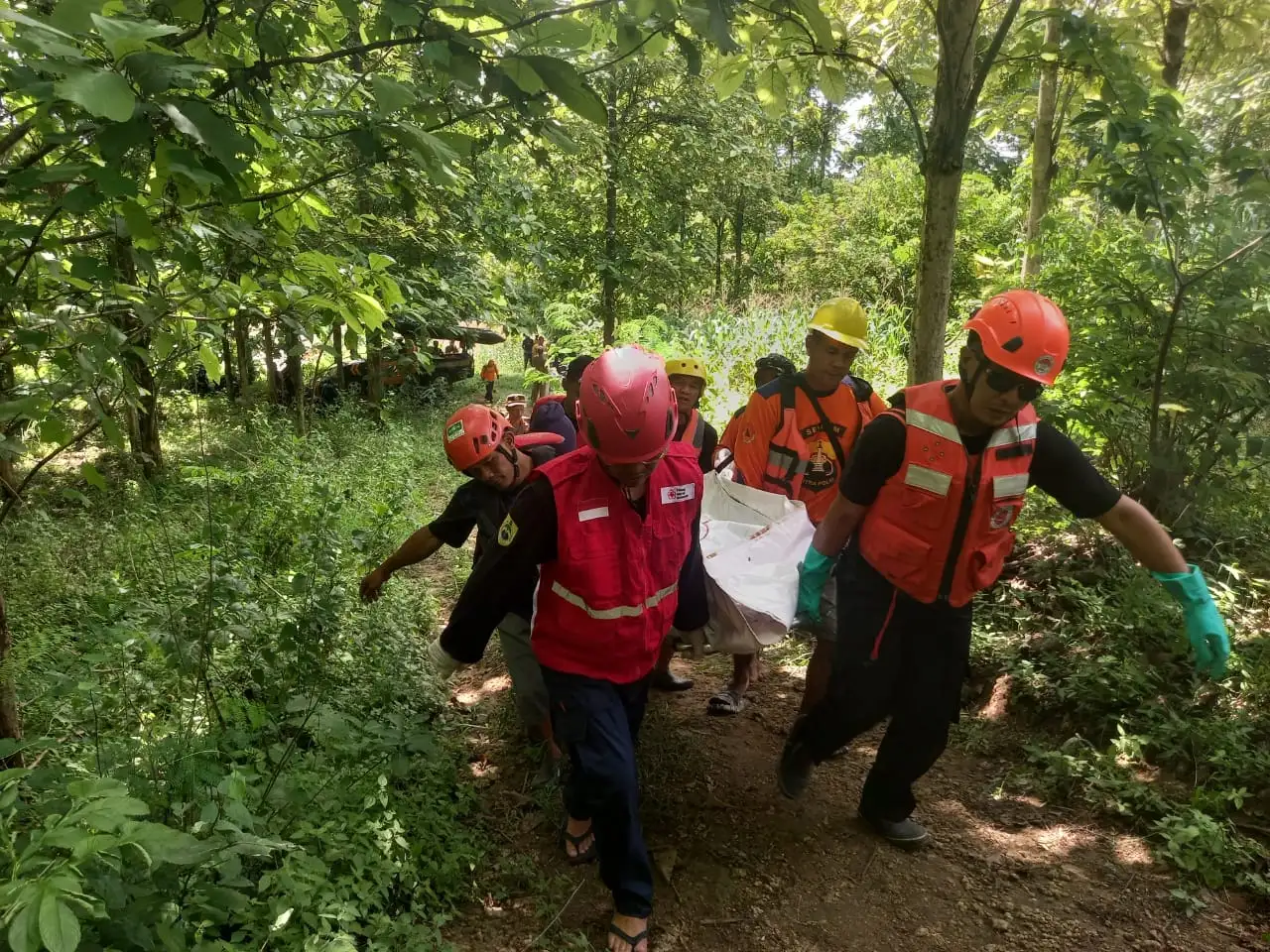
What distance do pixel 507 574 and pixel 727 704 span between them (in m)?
2.14

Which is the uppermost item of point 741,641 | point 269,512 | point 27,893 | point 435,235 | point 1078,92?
point 1078,92

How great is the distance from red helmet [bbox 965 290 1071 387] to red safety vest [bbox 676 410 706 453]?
228 cm

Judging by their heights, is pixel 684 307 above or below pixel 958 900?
above

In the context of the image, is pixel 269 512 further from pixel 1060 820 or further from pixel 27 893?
pixel 1060 820

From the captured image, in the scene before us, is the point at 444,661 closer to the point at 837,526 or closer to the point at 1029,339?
the point at 837,526

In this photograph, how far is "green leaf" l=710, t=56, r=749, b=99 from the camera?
358 centimetres

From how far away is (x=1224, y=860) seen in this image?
115 inches

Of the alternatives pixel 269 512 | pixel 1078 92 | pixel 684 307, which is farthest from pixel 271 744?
pixel 684 307

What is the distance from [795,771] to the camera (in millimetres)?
3389

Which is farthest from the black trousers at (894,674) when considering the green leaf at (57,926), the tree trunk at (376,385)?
the tree trunk at (376,385)

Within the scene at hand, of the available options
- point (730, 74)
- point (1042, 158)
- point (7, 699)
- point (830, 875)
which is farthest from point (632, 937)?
point (1042, 158)

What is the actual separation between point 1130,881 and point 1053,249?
471cm

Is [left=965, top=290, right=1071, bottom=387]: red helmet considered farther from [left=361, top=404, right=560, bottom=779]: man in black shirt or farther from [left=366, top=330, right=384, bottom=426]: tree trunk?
[left=366, top=330, right=384, bottom=426]: tree trunk

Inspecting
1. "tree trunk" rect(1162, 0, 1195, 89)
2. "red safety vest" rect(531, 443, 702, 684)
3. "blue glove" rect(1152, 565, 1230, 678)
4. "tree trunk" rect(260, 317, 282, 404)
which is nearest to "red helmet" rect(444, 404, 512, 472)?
"red safety vest" rect(531, 443, 702, 684)
